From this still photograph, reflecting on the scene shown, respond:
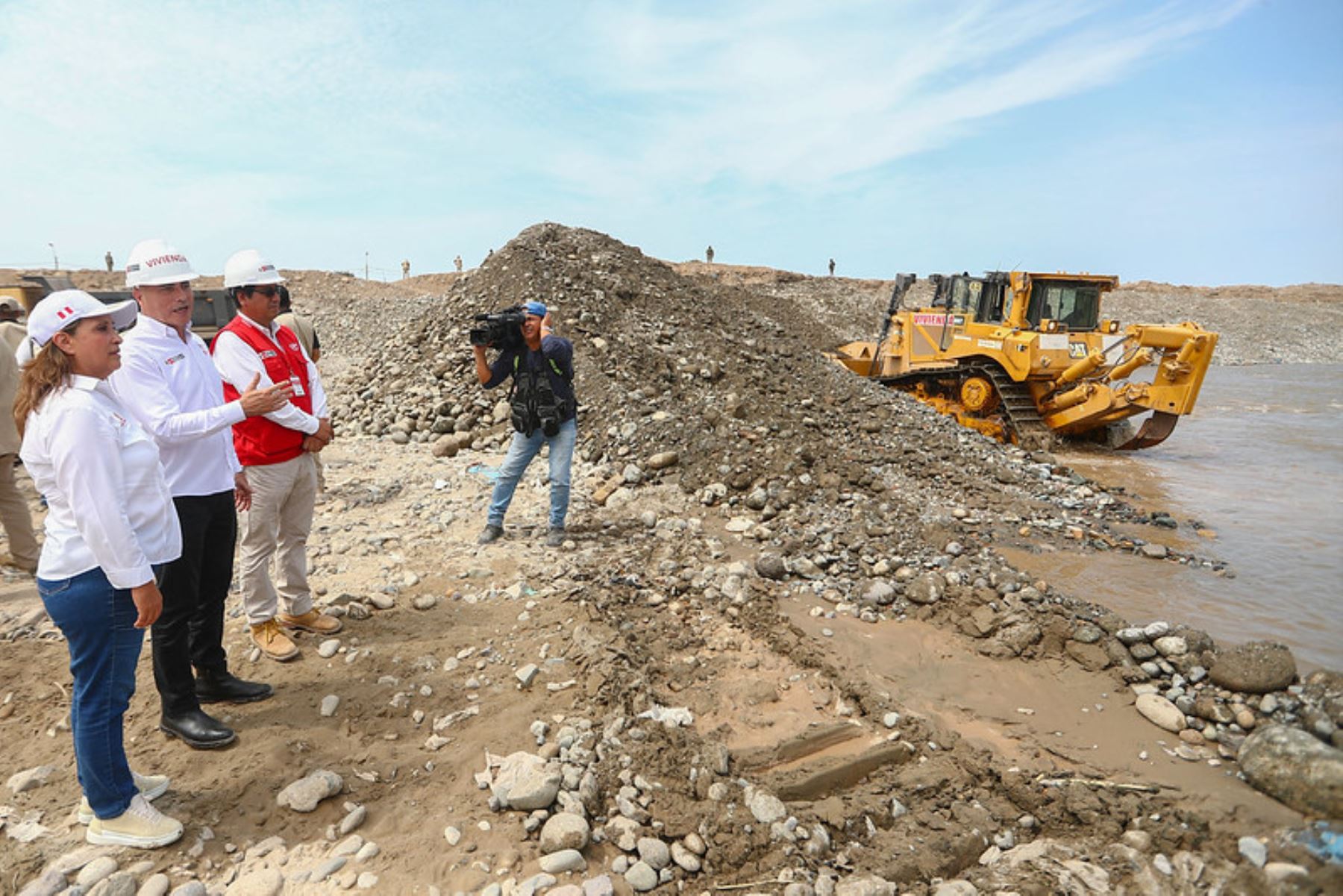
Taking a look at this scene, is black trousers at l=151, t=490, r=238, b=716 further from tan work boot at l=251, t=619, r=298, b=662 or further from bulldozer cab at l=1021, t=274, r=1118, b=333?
bulldozer cab at l=1021, t=274, r=1118, b=333

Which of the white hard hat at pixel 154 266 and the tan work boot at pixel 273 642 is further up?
the white hard hat at pixel 154 266

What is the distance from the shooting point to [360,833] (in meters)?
2.50

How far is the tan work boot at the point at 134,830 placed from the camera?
2326 millimetres

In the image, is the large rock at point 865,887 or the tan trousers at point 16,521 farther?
the tan trousers at point 16,521

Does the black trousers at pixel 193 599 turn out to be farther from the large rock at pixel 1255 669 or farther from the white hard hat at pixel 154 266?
the large rock at pixel 1255 669

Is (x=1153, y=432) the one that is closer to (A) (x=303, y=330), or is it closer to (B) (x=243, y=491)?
(A) (x=303, y=330)

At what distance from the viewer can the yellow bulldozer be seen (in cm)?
913

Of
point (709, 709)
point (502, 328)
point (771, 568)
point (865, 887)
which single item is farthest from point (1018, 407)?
point (865, 887)

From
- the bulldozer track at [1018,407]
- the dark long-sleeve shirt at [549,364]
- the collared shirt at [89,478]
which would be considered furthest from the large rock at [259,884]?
the bulldozer track at [1018,407]

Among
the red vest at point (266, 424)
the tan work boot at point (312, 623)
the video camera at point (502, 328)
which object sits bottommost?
the tan work boot at point (312, 623)

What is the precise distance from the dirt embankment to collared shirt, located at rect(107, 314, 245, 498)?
111cm

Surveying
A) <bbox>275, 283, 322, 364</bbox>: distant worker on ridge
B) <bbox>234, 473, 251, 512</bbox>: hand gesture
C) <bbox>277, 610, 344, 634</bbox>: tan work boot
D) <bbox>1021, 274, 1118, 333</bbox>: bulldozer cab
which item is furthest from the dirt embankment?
<bbox>1021, 274, 1118, 333</bbox>: bulldozer cab

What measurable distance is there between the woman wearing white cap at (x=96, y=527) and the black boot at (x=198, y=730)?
0.45 metres

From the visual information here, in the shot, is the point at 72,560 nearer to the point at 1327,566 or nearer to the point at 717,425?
the point at 717,425
